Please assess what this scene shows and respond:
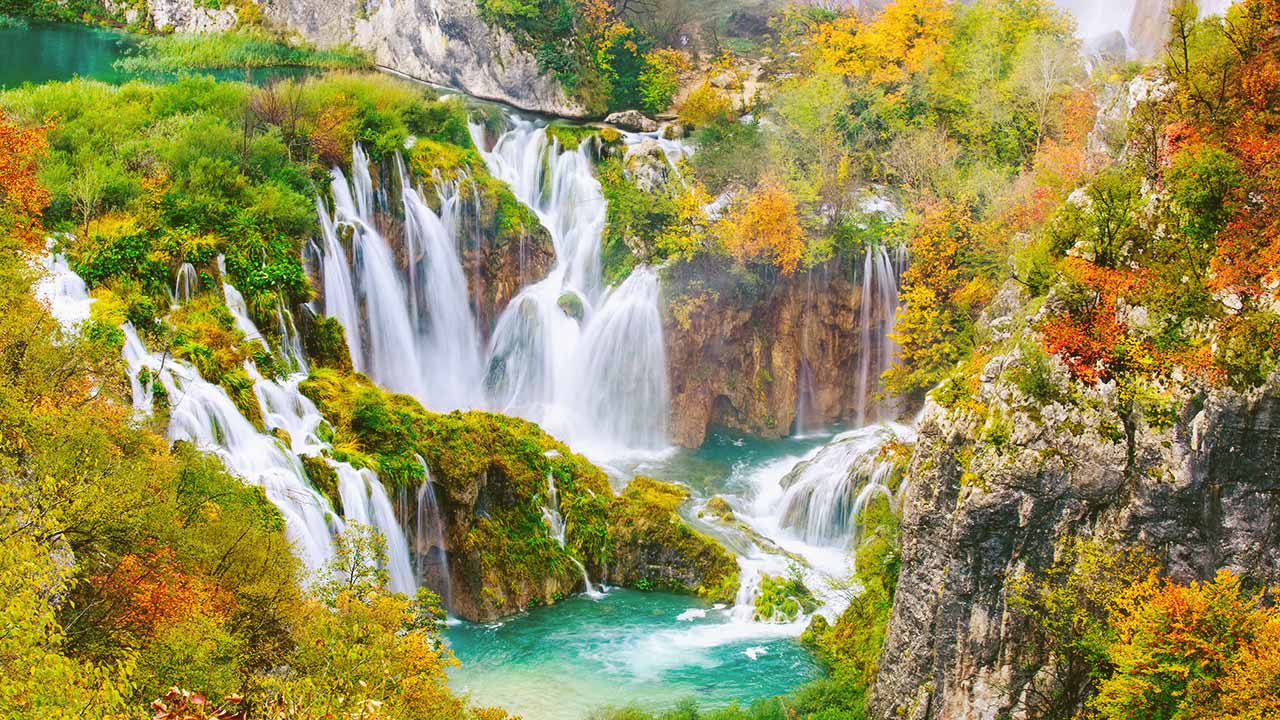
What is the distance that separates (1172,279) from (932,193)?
19250 mm

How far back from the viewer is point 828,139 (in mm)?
36094

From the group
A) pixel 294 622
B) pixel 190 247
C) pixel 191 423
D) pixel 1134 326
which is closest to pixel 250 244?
pixel 190 247

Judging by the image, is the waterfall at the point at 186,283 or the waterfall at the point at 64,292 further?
the waterfall at the point at 186,283

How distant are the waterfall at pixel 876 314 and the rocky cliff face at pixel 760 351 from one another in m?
0.28

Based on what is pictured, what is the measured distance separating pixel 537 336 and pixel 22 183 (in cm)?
1673

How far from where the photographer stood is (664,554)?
2350 cm

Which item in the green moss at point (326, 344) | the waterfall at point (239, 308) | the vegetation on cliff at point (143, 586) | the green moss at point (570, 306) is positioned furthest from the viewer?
the green moss at point (570, 306)

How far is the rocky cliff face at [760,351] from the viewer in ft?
109

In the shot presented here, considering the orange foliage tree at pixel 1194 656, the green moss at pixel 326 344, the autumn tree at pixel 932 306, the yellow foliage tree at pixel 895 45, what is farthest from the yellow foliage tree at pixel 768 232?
the orange foliage tree at pixel 1194 656

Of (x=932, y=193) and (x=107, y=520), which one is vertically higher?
(x=932, y=193)

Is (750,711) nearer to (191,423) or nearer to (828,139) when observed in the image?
(191,423)

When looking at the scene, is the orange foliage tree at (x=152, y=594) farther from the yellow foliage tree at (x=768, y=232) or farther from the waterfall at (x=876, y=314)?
the waterfall at (x=876, y=314)

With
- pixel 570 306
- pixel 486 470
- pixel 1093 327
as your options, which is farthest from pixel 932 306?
pixel 1093 327

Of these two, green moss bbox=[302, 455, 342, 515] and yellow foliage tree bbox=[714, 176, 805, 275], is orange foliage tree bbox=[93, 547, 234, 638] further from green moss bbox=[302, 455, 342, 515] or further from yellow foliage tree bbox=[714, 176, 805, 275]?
yellow foliage tree bbox=[714, 176, 805, 275]
